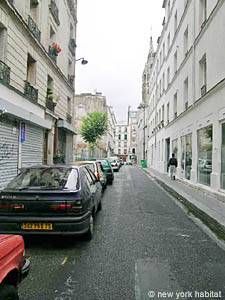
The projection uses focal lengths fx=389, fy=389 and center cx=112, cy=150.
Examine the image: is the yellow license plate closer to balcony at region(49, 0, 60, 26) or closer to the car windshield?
the car windshield

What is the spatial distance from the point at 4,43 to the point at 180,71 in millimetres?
13287

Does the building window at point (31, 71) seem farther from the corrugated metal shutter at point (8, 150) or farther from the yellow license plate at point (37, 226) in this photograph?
the yellow license plate at point (37, 226)

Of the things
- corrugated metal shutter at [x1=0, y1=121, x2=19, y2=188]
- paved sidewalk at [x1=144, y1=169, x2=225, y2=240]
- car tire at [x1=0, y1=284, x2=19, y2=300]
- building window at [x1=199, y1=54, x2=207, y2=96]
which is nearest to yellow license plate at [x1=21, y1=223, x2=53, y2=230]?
car tire at [x1=0, y1=284, x2=19, y2=300]

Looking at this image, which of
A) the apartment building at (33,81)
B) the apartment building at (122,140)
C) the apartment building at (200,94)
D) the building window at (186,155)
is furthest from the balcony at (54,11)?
the apartment building at (122,140)

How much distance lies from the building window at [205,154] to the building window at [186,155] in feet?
8.21

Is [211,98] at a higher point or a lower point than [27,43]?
lower

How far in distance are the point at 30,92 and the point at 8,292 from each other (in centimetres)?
1619

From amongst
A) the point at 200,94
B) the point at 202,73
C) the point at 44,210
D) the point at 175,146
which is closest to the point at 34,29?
the point at 202,73

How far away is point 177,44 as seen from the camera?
27.1 meters

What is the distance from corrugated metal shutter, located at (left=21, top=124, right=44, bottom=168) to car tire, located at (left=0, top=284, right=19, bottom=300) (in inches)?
558

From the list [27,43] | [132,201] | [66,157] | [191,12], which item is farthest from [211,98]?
[66,157]

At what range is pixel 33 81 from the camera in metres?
19.7

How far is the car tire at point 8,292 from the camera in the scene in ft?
10.7

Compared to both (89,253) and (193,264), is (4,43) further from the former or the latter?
(193,264)
